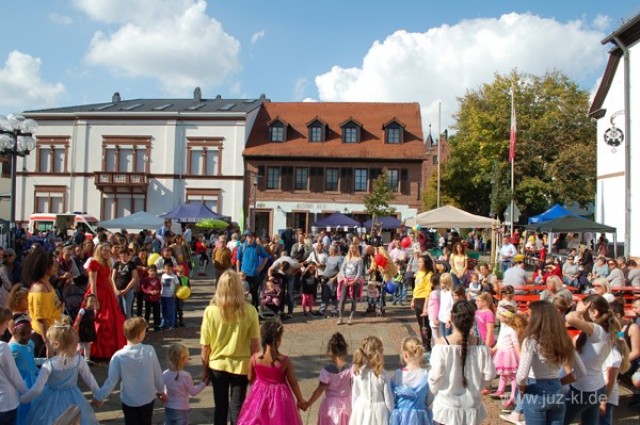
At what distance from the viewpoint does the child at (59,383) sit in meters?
4.53

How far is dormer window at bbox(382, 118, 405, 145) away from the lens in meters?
39.4

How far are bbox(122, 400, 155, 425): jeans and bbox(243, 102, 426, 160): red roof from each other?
113ft

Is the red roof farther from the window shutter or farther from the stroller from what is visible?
the stroller

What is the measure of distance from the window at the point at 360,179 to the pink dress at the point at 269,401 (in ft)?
114

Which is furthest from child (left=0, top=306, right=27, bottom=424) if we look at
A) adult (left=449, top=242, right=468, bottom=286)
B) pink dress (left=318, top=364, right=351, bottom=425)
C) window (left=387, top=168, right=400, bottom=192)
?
window (left=387, top=168, right=400, bottom=192)

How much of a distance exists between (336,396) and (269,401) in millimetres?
631

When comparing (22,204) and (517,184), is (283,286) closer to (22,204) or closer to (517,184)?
(517,184)

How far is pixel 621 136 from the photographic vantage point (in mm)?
25250

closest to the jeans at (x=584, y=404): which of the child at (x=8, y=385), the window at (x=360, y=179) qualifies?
the child at (x=8, y=385)

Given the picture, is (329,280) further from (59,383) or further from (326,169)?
(326,169)

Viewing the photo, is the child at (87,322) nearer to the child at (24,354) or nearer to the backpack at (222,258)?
the child at (24,354)

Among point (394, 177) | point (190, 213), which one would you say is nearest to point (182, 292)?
point (190, 213)

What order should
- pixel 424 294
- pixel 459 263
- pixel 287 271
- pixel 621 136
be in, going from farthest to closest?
pixel 621 136, pixel 287 271, pixel 459 263, pixel 424 294

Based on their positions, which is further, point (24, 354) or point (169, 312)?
point (169, 312)
